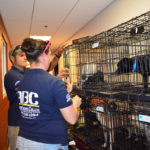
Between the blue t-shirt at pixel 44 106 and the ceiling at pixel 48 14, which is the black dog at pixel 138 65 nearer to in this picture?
the blue t-shirt at pixel 44 106

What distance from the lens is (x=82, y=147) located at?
156 centimetres

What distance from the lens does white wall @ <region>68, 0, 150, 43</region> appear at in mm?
1832

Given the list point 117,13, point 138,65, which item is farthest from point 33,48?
point 117,13

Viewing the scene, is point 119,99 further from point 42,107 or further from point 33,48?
point 33,48

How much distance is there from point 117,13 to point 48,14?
1.32 meters

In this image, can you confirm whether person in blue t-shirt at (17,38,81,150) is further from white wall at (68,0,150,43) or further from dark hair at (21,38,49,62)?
white wall at (68,0,150,43)

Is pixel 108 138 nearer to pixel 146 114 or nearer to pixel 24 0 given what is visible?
pixel 146 114

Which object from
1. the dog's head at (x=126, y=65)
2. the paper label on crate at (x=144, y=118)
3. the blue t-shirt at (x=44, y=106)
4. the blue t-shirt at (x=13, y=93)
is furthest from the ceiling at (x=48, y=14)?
the paper label on crate at (x=144, y=118)

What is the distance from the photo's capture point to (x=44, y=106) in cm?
92

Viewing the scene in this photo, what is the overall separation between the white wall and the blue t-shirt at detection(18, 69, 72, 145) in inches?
59.5

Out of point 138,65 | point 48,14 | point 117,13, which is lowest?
point 138,65

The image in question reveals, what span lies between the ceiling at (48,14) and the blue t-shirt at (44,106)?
1.85 meters

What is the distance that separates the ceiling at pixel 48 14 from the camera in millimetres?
2400

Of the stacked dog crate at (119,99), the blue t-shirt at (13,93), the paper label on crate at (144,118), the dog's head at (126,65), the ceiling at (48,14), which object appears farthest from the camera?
the ceiling at (48,14)
